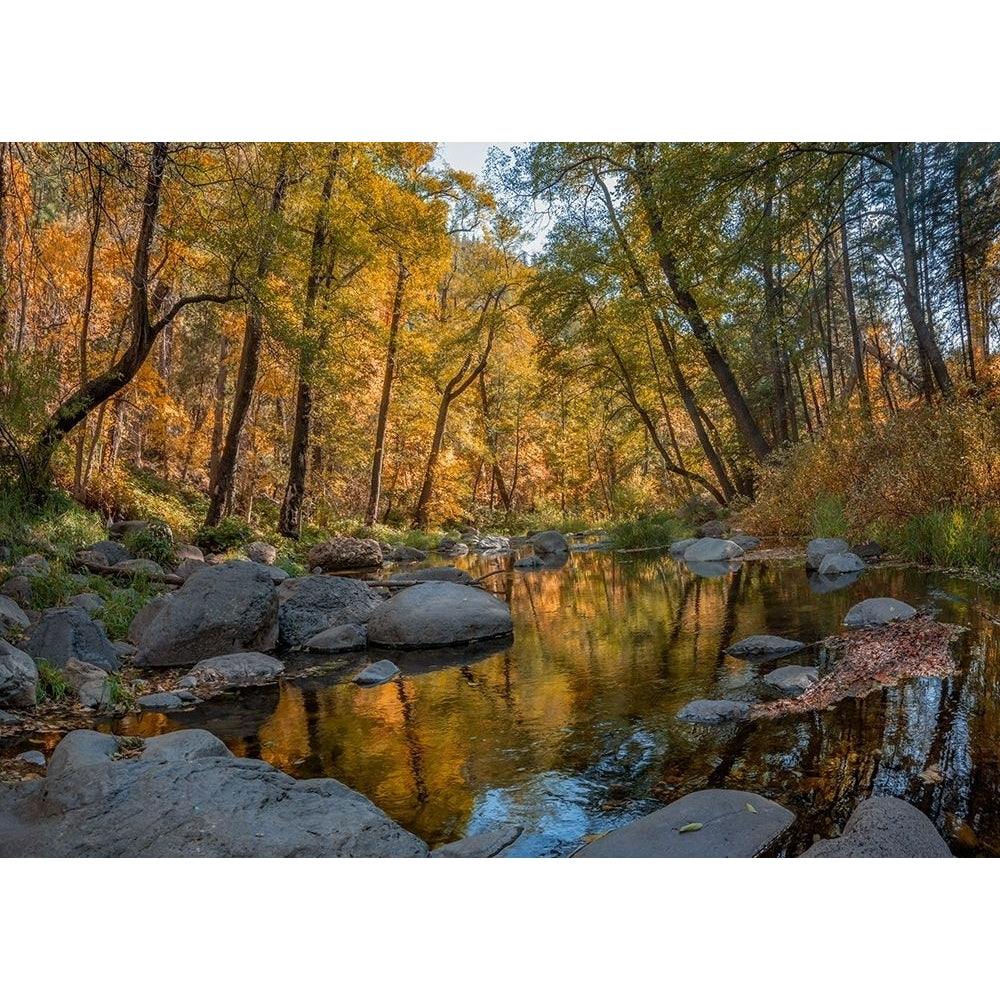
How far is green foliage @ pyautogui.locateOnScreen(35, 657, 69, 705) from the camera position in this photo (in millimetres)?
4574

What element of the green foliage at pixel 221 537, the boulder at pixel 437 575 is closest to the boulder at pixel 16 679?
the boulder at pixel 437 575

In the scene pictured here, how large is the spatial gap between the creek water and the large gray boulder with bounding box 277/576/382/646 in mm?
730

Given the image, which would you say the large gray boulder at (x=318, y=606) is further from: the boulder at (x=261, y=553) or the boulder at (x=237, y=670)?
the boulder at (x=261, y=553)

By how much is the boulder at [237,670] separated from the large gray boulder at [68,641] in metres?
0.61

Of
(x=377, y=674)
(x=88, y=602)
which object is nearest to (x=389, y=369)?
(x=88, y=602)

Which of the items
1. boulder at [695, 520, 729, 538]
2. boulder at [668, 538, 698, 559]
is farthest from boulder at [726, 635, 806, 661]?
boulder at [695, 520, 729, 538]

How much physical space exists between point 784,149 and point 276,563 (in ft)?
27.7

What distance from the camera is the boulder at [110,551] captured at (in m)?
8.21

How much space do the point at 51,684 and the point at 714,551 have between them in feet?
29.2

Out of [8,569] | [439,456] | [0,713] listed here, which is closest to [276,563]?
[8,569]

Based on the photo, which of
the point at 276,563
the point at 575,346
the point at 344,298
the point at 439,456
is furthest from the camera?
the point at 439,456

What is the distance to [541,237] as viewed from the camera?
14.2m

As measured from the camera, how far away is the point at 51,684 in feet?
15.2
